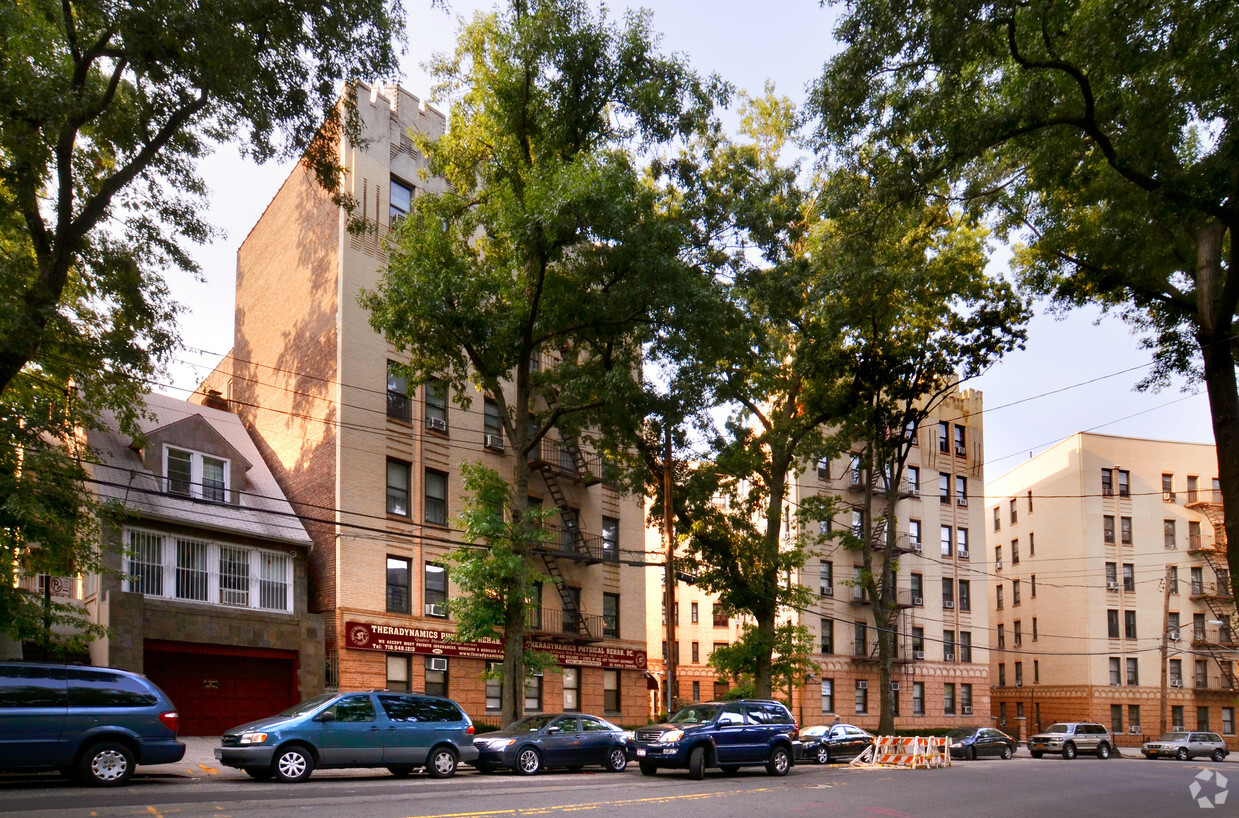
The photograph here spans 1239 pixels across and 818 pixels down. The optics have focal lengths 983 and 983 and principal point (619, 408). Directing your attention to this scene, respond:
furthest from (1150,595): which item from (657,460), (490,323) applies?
(490,323)

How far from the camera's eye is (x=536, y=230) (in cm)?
2261

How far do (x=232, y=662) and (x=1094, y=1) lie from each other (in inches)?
1004

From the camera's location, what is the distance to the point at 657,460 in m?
31.7

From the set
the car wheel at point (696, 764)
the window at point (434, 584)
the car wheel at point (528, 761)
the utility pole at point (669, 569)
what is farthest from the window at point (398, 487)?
the car wheel at point (696, 764)

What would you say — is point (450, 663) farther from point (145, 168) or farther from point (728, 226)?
point (145, 168)

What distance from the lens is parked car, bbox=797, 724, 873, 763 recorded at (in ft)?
111

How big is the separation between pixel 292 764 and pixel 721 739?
8.57m

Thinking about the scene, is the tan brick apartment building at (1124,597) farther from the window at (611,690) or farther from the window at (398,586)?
the window at (398,586)

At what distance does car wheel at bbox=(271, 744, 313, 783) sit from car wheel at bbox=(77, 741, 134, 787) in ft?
7.29

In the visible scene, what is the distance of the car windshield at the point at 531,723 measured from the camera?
21.7 m

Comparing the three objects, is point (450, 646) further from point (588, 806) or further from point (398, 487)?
point (588, 806)

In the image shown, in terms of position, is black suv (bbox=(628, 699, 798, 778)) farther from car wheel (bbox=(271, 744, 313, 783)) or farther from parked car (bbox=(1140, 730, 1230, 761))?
parked car (bbox=(1140, 730, 1230, 761))

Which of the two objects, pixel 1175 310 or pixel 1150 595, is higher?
pixel 1175 310

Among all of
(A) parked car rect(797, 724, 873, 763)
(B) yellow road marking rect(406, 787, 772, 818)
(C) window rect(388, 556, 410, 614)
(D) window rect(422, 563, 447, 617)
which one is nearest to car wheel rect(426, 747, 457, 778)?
(B) yellow road marking rect(406, 787, 772, 818)
